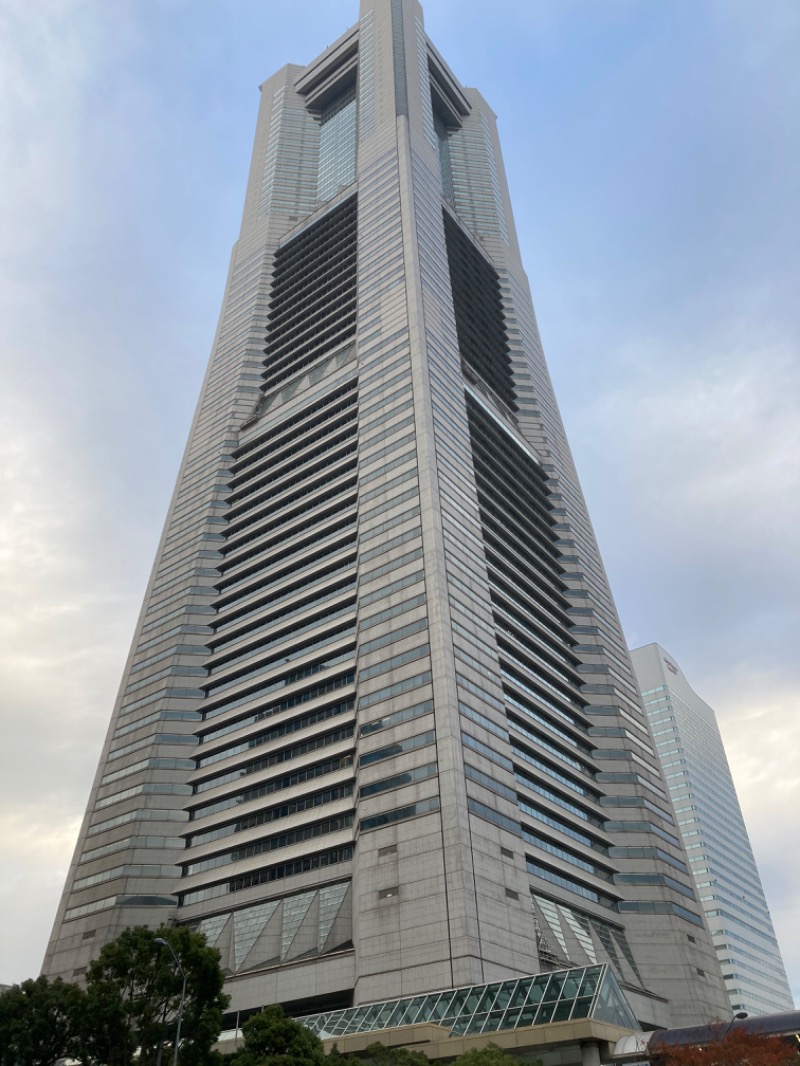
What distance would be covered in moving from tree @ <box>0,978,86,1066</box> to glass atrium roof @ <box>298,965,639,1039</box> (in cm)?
2021

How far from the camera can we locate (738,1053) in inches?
1698

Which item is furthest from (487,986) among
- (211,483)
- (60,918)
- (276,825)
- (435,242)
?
(435,242)

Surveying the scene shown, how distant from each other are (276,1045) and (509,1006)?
17.6m

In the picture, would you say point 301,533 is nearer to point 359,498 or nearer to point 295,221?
point 359,498

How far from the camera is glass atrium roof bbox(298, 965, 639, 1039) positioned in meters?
50.6

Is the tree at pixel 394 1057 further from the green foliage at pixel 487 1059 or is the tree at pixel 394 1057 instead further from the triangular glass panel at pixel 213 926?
the triangular glass panel at pixel 213 926

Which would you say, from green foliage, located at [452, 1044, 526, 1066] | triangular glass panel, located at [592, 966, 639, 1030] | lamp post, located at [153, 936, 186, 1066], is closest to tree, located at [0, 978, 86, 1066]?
lamp post, located at [153, 936, 186, 1066]

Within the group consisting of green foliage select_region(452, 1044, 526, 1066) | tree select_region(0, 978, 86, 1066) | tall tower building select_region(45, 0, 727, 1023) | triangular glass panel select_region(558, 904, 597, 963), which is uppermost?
tall tower building select_region(45, 0, 727, 1023)

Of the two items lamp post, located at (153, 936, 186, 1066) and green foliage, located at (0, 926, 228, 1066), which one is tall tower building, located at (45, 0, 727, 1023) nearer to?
green foliage, located at (0, 926, 228, 1066)

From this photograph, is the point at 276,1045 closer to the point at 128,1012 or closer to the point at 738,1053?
the point at 128,1012

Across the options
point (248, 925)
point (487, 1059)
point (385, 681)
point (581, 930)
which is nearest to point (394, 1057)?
point (487, 1059)

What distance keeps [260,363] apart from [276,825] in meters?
78.8

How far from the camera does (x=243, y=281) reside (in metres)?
154

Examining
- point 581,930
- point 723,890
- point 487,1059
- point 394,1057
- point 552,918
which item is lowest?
point 487,1059
